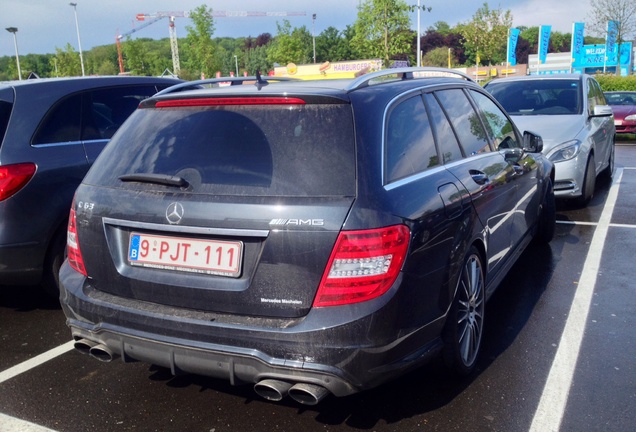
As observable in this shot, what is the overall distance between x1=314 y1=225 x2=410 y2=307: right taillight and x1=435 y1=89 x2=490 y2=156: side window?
1.52m

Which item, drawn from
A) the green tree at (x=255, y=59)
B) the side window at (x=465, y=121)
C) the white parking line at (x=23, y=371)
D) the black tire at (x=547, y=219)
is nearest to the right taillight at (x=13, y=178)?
the white parking line at (x=23, y=371)

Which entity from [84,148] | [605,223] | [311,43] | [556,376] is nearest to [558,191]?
[605,223]

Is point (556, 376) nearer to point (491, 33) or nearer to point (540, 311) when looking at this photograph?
point (540, 311)

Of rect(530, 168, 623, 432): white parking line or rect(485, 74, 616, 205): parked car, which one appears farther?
rect(485, 74, 616, 205): parked car

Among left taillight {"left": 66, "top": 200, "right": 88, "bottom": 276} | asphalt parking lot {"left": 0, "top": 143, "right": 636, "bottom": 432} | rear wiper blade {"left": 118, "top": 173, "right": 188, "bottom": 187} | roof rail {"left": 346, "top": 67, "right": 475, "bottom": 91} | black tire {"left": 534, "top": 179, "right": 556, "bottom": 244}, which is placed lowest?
asphalt parking lot {"left": 0, "top": 143, "right": 636, "bottom": 432}

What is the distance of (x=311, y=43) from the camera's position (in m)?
108

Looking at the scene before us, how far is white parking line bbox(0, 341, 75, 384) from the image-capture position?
370 centimetres

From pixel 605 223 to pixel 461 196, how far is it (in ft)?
14.9

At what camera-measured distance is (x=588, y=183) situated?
Result: 794cm

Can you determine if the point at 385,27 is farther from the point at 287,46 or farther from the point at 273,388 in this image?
the point at 273,388

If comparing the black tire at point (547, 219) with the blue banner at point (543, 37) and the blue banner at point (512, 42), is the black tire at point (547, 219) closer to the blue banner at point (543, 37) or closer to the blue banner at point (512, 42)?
the blue banner at point (512, 42)

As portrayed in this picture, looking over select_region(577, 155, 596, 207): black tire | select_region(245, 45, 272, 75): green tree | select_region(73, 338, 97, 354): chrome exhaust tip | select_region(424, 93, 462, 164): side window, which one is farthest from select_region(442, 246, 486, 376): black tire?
select_region(245, 45, 272, 75): green tree

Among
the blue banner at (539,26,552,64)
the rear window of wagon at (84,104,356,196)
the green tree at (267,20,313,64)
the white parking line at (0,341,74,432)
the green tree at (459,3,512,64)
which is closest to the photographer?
the rear window of wagon at (84,104,356,196)

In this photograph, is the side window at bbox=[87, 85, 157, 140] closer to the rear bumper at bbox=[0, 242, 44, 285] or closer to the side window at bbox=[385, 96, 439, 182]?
the rear bumper at bbox=[0, 242, 44, 285]
